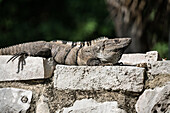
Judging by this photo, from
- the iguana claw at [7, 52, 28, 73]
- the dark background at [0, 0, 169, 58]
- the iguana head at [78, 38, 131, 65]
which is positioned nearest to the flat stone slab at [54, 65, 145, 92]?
the iguana head at [78, 38, 131, 65]

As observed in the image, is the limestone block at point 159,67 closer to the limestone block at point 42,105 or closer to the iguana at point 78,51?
the iguana at point 78,51

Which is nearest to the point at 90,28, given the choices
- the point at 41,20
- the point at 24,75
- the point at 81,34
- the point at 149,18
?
the point at 81,34

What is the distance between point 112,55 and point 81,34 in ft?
19.7

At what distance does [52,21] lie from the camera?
27.3ft

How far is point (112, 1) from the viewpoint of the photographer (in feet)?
18.3

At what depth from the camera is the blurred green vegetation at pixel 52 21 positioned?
7.87 metres

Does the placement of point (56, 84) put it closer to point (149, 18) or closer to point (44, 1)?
point (149, 18)

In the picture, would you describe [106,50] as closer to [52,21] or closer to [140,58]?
[140,58]

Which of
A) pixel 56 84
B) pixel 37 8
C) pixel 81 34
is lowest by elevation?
pixel 56 84

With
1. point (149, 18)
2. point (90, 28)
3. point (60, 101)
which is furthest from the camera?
point (90, 28)

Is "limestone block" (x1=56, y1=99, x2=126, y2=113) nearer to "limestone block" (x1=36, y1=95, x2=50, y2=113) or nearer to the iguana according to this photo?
"limestone block" (x1=36, y1=95, x2=50, y2=113)

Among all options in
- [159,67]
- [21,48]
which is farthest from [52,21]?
[159,67]

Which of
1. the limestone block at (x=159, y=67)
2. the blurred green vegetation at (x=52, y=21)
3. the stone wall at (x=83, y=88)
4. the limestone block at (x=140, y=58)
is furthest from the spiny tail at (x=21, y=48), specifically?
the blurred green vegetation at (x=52, y=21)

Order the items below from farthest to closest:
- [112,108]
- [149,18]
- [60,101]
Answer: [149,18], [60,101], [112,108]
